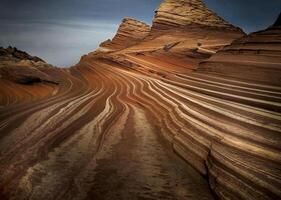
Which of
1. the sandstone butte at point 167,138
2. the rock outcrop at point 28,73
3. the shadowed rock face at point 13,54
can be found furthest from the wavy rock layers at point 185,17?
the sandstone butte at point 167,138

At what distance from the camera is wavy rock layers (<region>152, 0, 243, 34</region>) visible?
71.8 feet

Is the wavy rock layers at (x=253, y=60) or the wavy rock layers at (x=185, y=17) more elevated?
the wavy rock layers at (x=185, y=17)

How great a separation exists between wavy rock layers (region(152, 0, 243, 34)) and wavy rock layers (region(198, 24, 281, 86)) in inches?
542

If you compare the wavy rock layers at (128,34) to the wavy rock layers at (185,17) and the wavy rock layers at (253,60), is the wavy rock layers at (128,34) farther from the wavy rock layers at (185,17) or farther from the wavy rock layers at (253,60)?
the wavy rock layers at (253,60)

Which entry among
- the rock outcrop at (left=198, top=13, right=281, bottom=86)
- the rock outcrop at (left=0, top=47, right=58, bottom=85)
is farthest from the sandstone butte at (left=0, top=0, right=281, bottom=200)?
the rock outcrop at (left=0, top=47, right=58, bottom=85)

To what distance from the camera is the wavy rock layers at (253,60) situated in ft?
19.1

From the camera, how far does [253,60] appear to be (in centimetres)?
→ 681

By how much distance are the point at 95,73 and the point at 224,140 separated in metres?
13.4

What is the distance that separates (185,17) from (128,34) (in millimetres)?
6255

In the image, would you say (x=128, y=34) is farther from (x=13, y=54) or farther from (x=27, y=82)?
(x=27, y=82)

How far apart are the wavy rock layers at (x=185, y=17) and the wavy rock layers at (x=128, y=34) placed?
269 centimetres

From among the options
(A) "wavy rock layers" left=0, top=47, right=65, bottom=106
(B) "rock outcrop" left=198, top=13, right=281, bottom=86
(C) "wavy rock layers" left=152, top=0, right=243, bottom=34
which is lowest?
(A) "wavy rock layers" left=0, top=47, right=65, bottom=106

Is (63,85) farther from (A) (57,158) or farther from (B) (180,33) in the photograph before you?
(B) (180,33)

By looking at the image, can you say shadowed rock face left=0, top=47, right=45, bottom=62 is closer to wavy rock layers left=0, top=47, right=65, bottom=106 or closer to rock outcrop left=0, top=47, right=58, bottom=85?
rock outcrop left=0, top=47, right=58, bottom=85
